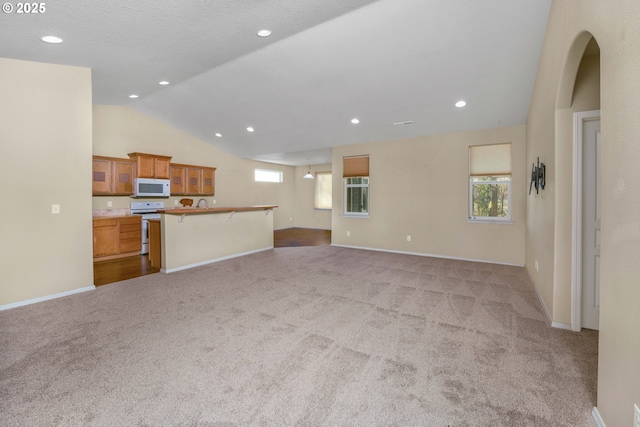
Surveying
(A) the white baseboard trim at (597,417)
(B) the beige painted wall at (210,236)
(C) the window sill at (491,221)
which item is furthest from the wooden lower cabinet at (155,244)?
(C) the window sill at (491,221)

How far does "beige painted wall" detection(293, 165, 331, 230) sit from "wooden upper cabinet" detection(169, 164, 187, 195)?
194 inches

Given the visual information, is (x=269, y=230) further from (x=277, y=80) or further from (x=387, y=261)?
(x=277, y=80)

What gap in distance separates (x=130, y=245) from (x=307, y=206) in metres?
6.42

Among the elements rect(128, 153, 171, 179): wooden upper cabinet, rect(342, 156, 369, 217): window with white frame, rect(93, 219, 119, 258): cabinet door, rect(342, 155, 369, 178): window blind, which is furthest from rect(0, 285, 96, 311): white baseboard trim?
rect(342, 155, 369, 178): window blind

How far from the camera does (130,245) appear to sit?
6219mm

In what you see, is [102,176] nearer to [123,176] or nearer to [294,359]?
[123,176]

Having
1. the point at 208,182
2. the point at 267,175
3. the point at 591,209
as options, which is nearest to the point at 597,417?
the point at 591,209

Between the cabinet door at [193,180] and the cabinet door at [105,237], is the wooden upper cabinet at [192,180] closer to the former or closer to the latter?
the cabinet door at [193,180]

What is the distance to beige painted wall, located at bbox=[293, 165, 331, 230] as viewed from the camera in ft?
36.4

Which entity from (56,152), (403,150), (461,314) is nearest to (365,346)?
(461,314)

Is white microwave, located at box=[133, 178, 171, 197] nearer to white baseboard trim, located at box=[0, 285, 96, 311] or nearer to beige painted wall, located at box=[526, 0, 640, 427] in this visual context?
white baseboard trim, located at box=[0, 285, 96, 311]

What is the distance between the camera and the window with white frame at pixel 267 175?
10.1 m

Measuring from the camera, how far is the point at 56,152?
11.8ft

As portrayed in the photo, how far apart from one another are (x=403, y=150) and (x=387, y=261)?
256 cm
